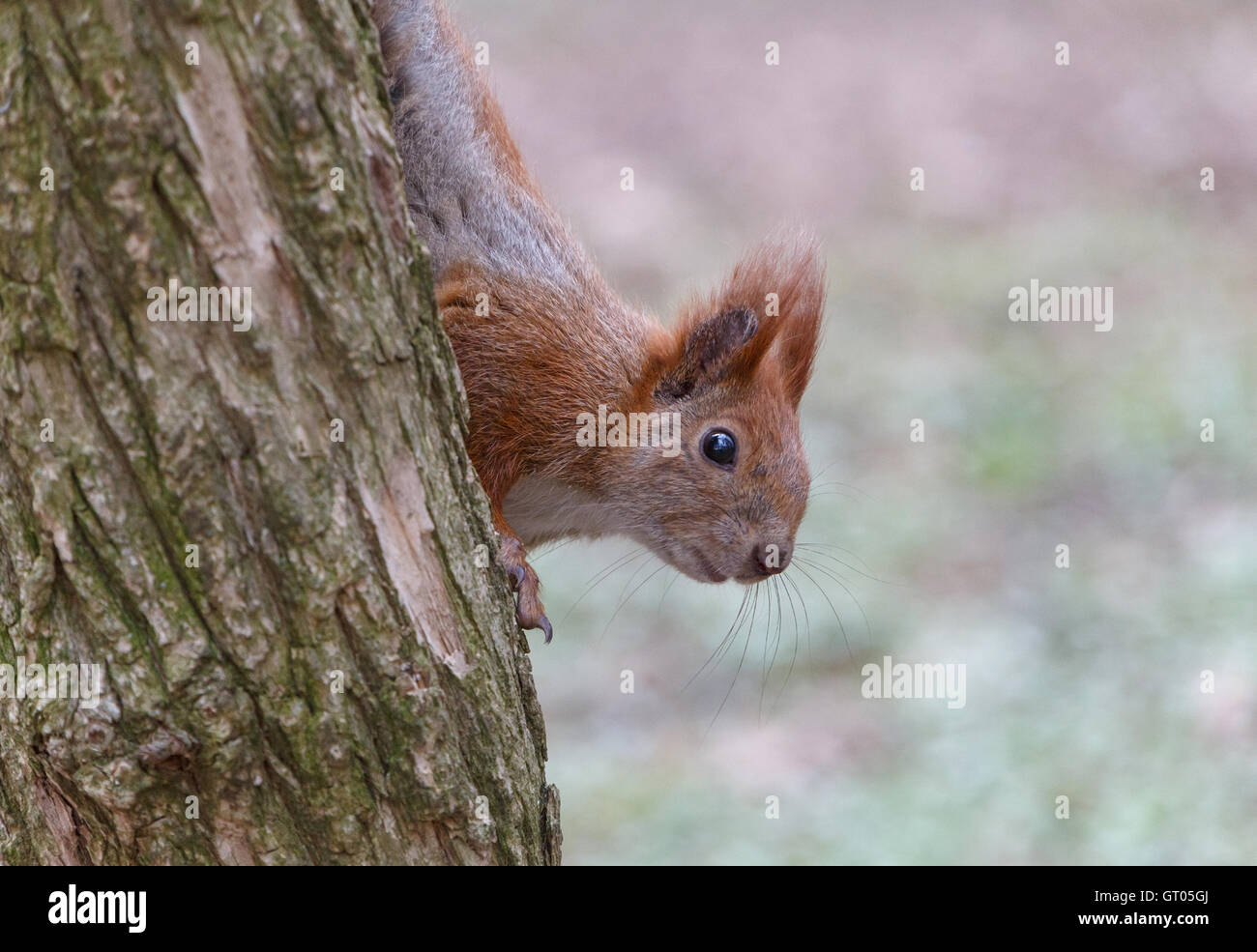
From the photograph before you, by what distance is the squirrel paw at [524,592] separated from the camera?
3223 mm

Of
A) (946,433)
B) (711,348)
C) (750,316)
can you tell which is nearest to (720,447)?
(711,348)

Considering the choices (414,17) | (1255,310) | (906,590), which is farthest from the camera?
(1255,310)

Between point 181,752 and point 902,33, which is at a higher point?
point 902,33

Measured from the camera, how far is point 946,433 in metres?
8.77

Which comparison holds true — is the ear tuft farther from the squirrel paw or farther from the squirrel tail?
the squirrel paw

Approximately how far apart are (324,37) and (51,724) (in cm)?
123

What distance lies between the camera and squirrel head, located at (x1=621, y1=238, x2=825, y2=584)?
387 cm

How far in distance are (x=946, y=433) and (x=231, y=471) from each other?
7091mm

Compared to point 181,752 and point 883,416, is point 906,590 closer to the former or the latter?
point 883,416

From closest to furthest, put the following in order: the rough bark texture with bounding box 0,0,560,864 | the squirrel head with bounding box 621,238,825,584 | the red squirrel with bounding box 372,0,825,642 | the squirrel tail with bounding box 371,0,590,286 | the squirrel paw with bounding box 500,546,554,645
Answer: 1. the rough bark texture with bounding box 0,0,560,864
2. the squirrel paw with bounding box 500,546,554,645
3. the squirrel tail with bounding box 371,0,590,286
4. the red squirrel with bounding box 372,0,825,642
5. the squirrel head with bounding box 621,238,825,584

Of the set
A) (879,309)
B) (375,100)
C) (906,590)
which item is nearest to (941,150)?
(879,309)

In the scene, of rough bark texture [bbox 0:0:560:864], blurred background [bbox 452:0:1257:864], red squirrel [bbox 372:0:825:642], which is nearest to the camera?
rough bark texture [bbox 0:0:560:864]


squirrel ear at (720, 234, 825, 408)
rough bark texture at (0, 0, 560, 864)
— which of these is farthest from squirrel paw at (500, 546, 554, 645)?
squirrel ear at (720, 234, 825, 408)

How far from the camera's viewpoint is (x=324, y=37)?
2115 millimetres
